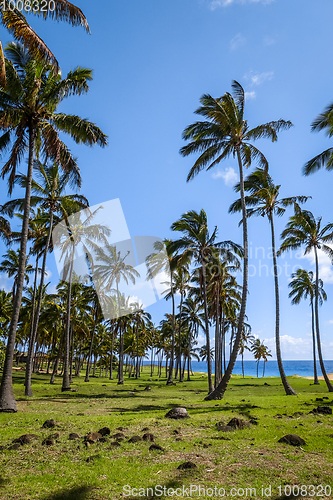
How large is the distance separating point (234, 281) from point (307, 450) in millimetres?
23183

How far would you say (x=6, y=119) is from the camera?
42.7 feet

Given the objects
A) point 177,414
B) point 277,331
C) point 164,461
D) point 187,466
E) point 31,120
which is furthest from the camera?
point 277,331

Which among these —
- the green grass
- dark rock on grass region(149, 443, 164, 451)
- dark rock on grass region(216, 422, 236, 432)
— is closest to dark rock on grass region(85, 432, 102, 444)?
the green grass

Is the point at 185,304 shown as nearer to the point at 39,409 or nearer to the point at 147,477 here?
the point at 39,409

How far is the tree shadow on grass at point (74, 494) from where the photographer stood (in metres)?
4.77

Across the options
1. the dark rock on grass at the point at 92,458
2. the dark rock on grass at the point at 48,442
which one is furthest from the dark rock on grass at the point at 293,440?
the dark rock on grass at the point at 48,442

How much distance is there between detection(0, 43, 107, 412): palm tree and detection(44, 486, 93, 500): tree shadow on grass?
827 cm

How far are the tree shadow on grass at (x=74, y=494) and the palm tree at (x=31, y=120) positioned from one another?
8273 millimetres

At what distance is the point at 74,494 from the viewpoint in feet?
16.0

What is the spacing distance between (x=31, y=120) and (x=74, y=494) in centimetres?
1353

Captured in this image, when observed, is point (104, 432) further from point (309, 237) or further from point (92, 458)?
point (309, 237)

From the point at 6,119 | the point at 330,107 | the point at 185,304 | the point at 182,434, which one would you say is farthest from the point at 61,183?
the point at 185,304

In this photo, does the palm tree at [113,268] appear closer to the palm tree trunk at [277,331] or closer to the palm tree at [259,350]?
the palm tree trunk at [277,331]

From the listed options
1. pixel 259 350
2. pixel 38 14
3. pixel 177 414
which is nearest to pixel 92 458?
pixel 177 414
